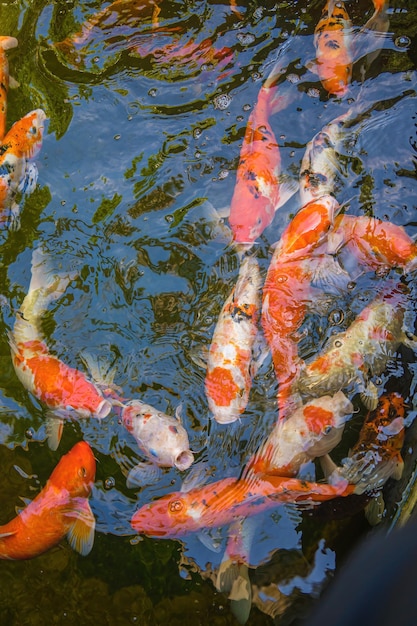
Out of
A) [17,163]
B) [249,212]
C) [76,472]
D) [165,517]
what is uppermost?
[17,163]

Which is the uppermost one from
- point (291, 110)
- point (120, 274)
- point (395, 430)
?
point (291, 110)

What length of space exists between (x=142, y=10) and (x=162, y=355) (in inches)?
115

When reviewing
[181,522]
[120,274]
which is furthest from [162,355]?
[181,522]

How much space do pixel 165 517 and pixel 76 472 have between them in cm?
61

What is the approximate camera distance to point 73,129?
4.38 metres

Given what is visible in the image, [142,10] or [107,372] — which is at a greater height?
[142,10]

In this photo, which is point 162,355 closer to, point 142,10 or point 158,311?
point 158,311

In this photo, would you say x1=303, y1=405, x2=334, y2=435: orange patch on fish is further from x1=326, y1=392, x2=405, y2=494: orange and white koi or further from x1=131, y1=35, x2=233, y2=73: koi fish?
x1=131, y1=35, x2=233, y2=73: koi fish

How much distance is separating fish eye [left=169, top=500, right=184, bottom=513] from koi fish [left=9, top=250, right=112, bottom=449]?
27.4 inches

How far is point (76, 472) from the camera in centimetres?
339

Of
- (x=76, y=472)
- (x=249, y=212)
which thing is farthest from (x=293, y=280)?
(x=76, y=472)

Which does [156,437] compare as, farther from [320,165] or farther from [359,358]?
[320,165]

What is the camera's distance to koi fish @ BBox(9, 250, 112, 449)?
3.51 metres

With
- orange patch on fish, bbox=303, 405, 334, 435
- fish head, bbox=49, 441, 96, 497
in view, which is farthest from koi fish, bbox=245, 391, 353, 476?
fish head, bbox=49, 441, 96, 497
